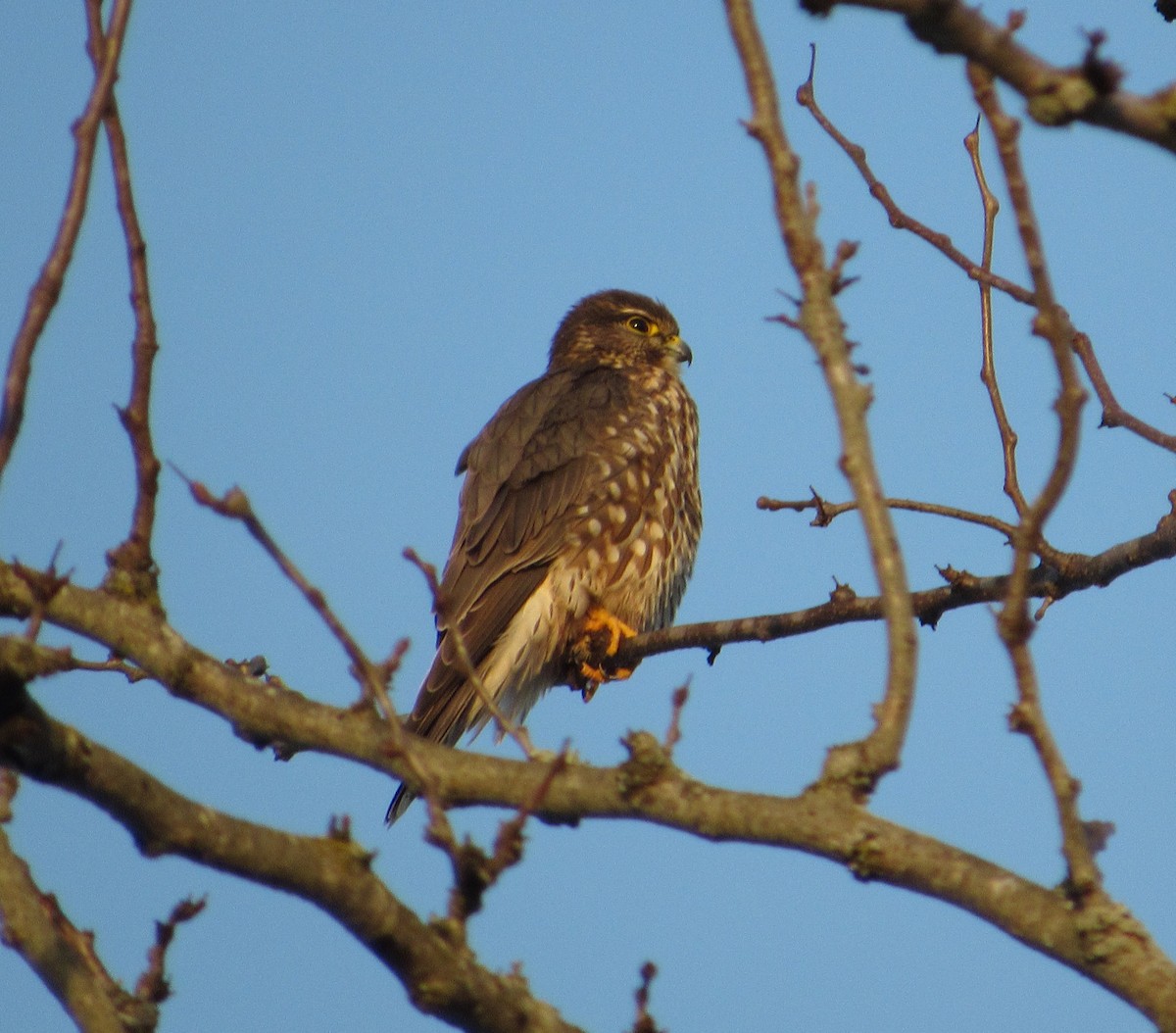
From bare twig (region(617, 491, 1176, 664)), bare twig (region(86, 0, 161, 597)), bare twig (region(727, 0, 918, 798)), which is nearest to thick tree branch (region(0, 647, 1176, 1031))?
bare twig (region(727, 0, 918, 798))

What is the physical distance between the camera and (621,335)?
8125 millimetres

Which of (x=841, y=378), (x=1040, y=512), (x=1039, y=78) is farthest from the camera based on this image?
(x=841, y=378)

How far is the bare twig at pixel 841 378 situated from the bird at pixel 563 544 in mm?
3894

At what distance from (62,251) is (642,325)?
19.7 feet

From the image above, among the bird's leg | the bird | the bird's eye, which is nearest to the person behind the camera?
the bird's leg

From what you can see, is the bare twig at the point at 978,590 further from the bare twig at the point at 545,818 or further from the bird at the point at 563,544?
the bird at the point at 563,544

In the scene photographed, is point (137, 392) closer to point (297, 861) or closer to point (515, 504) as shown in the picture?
point (297, 861)

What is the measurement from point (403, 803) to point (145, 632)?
9.35 ft

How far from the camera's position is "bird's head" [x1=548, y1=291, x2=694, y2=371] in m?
7.98

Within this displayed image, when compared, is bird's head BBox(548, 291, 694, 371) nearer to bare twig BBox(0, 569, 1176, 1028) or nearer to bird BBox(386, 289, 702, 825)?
bird BBox(386, 289, 702, 825)

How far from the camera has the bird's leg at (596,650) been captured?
6.41m

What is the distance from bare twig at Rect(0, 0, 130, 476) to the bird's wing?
395cm

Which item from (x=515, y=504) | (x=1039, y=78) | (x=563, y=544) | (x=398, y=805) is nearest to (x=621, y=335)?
(x=515, y=504)

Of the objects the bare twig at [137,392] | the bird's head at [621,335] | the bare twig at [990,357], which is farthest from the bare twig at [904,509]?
the bird's head at [621,335]
